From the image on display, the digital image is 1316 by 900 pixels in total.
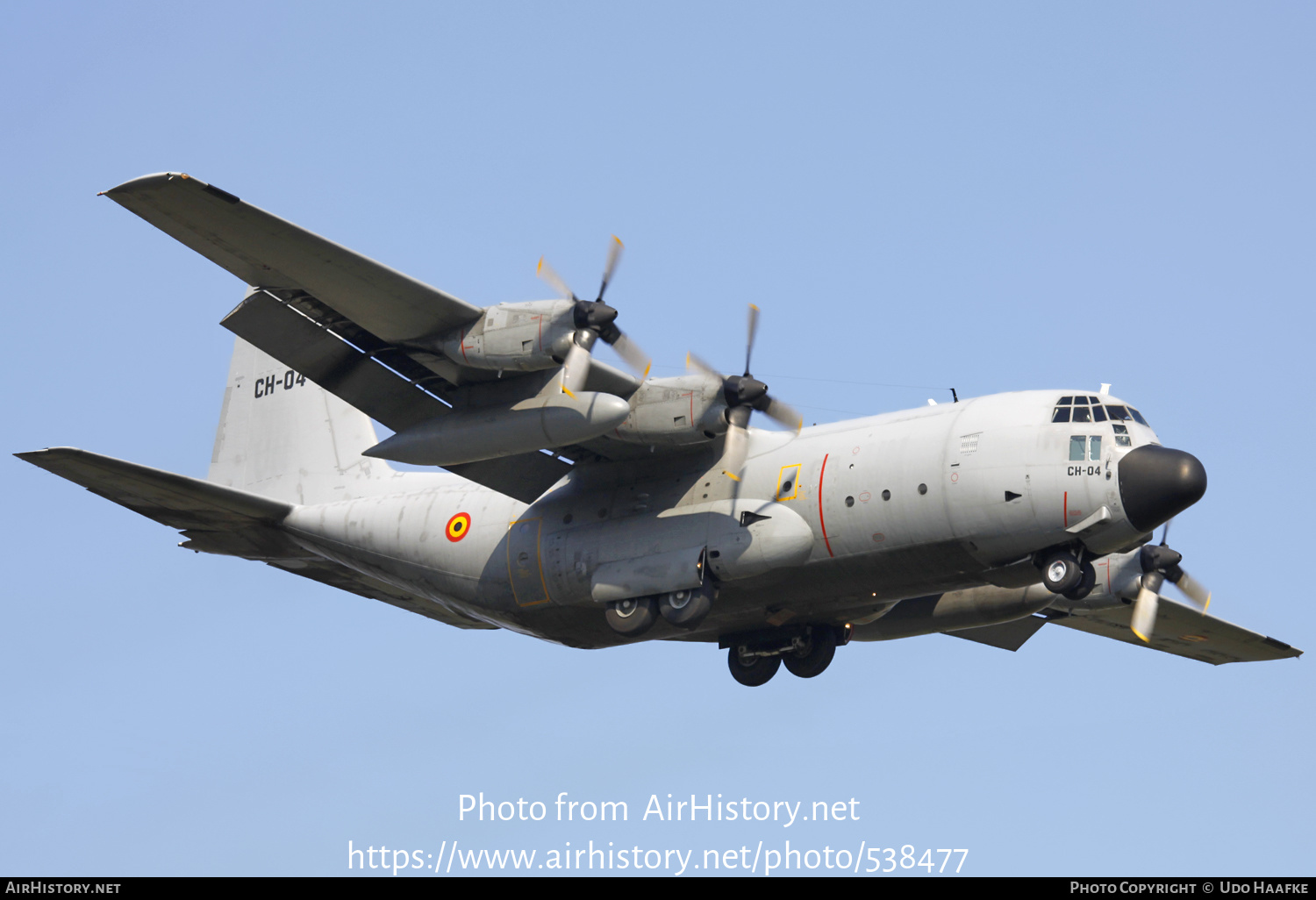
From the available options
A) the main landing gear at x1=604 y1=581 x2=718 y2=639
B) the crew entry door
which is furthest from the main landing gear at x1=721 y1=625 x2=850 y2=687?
the crew entry door

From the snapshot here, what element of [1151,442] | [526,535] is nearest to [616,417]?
[526,535]

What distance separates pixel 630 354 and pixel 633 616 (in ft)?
13.0

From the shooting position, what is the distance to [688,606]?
23031 mm

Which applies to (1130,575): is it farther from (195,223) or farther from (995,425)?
(195,223)

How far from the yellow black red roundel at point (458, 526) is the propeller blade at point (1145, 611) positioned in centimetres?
1069

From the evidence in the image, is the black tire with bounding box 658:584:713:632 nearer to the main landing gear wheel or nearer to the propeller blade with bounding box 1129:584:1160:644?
the main landing gear wheel

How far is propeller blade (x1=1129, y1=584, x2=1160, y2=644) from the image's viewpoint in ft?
82.1

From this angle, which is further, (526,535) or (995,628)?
(995,628)

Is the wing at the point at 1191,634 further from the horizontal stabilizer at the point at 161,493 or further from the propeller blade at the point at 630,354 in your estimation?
the horizontal stabilizer at the point at 161,493

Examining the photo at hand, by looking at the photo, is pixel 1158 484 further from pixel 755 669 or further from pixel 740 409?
pixel 755 669

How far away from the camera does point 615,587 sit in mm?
23625

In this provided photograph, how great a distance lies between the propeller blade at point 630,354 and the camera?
2220cm

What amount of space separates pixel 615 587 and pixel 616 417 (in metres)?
3.34

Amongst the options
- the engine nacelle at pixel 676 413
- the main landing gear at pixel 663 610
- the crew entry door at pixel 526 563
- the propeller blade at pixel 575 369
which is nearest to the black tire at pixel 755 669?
the main landing gear at pixel 663 610
